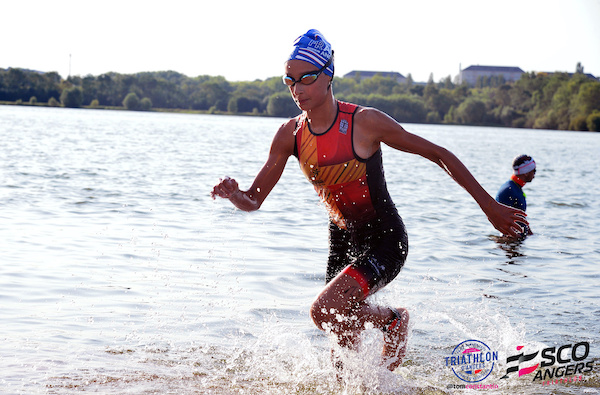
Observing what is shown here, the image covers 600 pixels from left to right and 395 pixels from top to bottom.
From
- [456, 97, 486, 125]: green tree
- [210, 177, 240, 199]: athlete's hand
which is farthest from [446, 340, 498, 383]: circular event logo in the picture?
[456, 97, 486, 125]: green tree

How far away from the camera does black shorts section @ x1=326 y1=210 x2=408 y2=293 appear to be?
16.4ft

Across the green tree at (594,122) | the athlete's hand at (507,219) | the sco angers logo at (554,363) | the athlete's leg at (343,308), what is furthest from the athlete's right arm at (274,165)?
the green tree at (594,122)

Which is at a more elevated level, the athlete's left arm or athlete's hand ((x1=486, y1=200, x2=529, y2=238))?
the athlete's left arm

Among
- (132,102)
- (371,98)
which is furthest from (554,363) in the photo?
(132,102)

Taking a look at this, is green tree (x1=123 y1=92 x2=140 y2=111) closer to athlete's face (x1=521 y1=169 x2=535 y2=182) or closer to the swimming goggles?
athlete's face (x1=521 y1=169 x2=535 y2=182)

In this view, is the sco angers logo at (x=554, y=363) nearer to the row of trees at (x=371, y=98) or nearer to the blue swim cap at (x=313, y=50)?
the blue swim cap at (x=313, y=50)

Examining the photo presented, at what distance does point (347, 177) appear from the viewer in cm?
505

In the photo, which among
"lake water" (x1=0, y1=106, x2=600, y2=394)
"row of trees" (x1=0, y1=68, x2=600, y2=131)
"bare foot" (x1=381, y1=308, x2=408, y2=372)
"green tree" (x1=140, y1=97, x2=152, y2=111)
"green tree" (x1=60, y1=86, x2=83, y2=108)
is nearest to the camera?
"bare foot" (x1=381, y1=308, x2=408, y2=372)

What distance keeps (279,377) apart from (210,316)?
65.9 inches

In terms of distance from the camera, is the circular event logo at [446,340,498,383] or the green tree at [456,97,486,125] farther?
the green tree at [456,97,486,125]

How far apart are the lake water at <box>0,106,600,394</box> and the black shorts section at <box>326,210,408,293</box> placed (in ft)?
2.45

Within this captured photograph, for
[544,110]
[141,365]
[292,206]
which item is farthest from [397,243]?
[544,110]

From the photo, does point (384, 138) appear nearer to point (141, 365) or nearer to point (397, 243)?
point (397, 243)

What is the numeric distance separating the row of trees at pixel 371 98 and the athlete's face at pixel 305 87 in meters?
113
